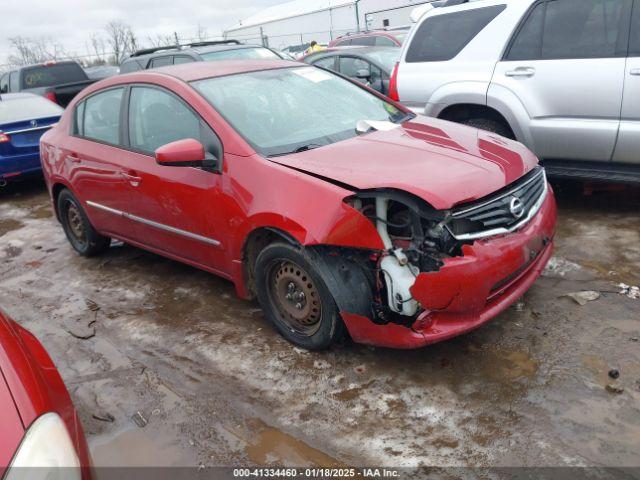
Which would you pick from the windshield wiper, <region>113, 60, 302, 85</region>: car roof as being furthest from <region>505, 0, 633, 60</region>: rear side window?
the windshield wiper

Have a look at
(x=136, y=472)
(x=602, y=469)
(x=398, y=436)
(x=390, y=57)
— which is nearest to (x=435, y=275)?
(x=398, y=436)

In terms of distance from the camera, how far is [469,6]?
208 inches

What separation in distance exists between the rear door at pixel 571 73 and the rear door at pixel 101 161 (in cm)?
325

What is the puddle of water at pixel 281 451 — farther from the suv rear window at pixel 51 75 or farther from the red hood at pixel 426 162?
the suv rear window at pixel 51 75

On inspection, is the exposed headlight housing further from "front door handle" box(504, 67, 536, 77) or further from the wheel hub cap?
"front door handle" box(504, 67, 536, 77)

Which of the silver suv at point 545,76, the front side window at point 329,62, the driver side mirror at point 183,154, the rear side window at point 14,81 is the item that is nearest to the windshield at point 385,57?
the front side window at point 329,62

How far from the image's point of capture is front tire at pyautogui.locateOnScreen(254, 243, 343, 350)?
10.3 ft

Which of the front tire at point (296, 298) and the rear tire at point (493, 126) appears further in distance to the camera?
the rear tire at point (493, 126)

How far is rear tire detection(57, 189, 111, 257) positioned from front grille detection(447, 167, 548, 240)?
139 inches

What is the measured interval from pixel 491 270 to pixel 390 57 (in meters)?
6.45

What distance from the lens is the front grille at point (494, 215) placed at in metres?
2.90

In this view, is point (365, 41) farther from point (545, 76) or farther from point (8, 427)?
point (8, 427)

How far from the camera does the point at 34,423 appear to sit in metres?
1.63

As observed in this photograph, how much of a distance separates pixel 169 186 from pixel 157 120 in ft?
1.89
